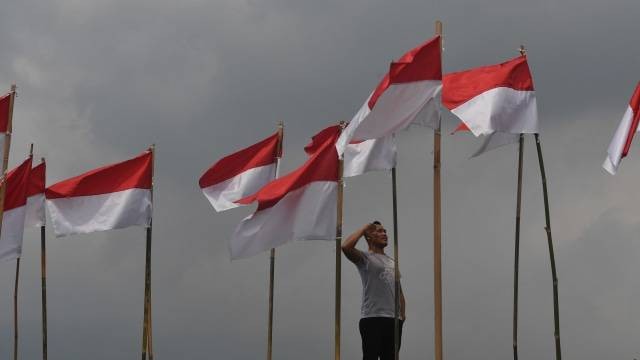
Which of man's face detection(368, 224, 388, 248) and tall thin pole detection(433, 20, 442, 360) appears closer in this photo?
tall thin pole detection(433, 20, 442, 360)

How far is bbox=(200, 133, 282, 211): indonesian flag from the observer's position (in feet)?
82.1

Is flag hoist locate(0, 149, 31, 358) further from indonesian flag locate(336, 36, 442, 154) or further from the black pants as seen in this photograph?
the black pants

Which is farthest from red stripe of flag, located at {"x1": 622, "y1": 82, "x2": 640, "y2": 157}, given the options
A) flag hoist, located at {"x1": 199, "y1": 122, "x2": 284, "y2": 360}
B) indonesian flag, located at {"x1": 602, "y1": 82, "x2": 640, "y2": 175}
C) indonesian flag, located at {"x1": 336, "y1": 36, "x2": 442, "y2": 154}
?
flag hoist, located at {"x1": 199, "y1": 122, "x2": 284, "y2": 360}

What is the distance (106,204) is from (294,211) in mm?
5815

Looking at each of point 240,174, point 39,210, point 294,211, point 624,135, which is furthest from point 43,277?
point 624,135

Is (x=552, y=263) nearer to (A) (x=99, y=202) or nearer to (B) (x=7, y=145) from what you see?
(A) (x=99, y=202)

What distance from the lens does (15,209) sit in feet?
85.9

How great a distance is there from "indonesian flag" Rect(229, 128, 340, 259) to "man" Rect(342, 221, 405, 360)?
Answer: 8.36 feet

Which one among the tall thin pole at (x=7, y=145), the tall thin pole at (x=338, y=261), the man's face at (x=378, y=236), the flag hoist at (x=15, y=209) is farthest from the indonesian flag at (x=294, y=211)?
the flag hoist at (x=15, y=209)

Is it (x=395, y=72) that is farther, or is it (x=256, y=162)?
(x=256, y=162)

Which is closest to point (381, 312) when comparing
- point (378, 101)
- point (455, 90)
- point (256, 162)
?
point (378, 101)

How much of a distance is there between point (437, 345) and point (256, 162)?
33.4 ft

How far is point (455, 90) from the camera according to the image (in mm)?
19969

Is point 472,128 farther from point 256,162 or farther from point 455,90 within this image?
point 256,162
